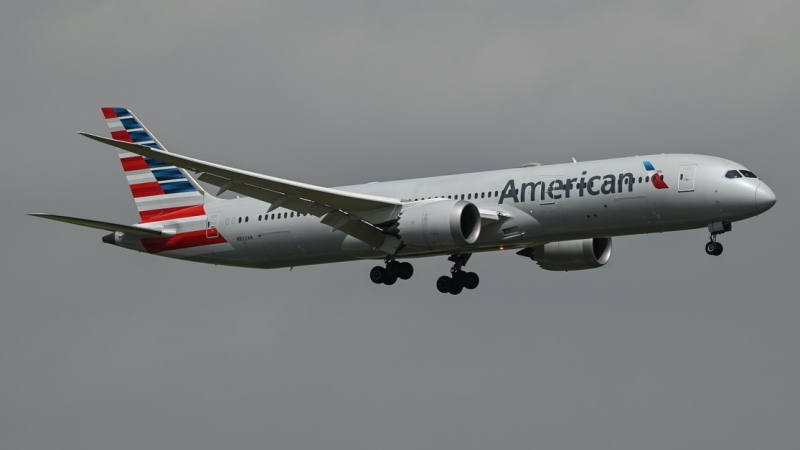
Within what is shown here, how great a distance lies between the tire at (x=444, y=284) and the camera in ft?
198

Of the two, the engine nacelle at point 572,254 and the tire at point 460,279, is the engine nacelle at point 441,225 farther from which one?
the engine nacelle at point 572,254

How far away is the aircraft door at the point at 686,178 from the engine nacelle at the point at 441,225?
7.39m

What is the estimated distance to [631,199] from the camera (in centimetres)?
5259

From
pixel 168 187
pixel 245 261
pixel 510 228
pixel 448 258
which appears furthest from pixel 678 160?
pixel 168 187

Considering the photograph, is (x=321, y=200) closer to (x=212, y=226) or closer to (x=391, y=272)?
(x=391, y=272)

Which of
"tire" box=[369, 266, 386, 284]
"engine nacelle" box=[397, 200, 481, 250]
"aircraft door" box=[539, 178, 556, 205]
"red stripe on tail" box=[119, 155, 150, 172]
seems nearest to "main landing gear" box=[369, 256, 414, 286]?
"tire" box=[369, 266, 386, 284]

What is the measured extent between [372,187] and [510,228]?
7091 mm

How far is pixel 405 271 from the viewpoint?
57375mm

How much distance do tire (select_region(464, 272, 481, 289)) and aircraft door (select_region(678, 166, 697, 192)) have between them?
11269 millimetres

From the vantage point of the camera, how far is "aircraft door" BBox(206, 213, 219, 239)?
61.4 meters

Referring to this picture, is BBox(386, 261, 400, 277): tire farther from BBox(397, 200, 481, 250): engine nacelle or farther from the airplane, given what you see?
BBox(397, 200, 481, 250): engine nacelle

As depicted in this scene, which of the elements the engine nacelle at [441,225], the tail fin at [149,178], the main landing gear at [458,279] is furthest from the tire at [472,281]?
the tail fin at [149,178]

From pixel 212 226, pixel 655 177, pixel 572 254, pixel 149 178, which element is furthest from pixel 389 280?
pixel 149 178

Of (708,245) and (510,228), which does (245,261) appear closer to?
(510,228)
